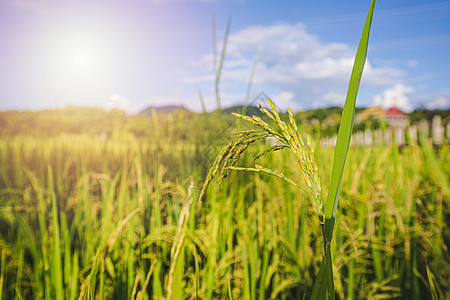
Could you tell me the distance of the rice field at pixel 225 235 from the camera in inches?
50.1

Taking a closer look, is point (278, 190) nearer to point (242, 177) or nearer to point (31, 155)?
point (242, 177)

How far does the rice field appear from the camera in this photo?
1272 mm

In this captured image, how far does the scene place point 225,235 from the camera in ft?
4.86

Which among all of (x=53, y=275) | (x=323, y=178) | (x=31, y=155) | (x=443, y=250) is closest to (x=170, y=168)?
(x=53, y=275)

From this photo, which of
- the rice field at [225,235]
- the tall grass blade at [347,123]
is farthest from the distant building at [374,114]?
the tall grass blade at [347,123]

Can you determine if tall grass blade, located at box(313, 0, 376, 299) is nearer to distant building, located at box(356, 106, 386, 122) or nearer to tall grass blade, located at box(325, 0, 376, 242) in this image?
tall grass blade, located at box(325, 0, 376, 242)

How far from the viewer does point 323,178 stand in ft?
6.95

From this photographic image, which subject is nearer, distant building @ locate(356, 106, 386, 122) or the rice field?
the rice field

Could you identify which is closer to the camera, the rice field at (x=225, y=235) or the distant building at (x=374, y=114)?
the rice field at (x=225, y=235)

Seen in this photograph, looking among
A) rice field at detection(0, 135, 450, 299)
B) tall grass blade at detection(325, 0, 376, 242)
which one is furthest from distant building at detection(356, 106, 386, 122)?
tall grass blade at detection(325, 0, 376, 242)

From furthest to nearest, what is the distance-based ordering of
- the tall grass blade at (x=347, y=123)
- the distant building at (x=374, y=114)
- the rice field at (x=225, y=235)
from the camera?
1. the distant building at (x=374, y=114)
2. the rice field at (x=225, y=235)
3. the tall grass blade at (x=347, y=123)

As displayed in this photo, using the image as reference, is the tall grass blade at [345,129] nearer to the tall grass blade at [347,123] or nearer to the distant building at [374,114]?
the tall grass blade at [347,123]

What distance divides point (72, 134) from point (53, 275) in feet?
8.65

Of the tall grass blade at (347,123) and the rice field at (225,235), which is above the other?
the tall grass blade at (347,123)
